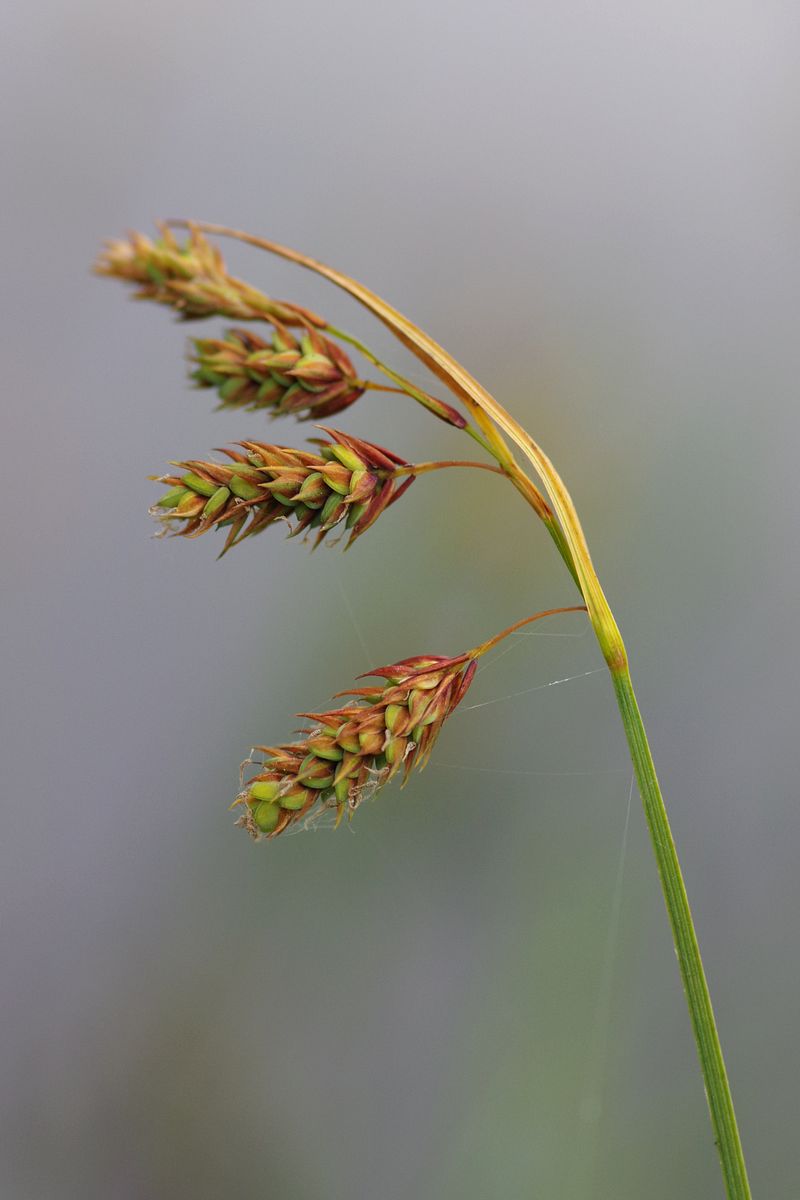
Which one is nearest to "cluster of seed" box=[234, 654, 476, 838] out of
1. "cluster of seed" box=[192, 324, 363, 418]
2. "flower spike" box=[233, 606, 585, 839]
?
"flower spike" box=[233, 606, 585, 839]

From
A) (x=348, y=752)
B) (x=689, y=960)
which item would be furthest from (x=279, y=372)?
(x=689, y=960)

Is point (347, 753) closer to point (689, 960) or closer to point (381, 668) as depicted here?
point (381, 668)

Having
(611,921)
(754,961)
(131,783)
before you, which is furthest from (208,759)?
(754,961)

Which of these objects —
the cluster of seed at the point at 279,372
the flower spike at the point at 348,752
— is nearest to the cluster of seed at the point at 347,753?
the flower spike at the point at 348,752

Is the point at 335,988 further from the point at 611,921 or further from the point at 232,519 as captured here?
the point at 232,519

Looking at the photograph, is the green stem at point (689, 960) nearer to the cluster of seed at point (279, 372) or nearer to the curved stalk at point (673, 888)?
the curved stalk at point (673, 888)

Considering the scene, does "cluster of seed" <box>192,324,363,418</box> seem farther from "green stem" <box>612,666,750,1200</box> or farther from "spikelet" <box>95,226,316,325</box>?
"green stem" <box>612,666,750,1200</box>
